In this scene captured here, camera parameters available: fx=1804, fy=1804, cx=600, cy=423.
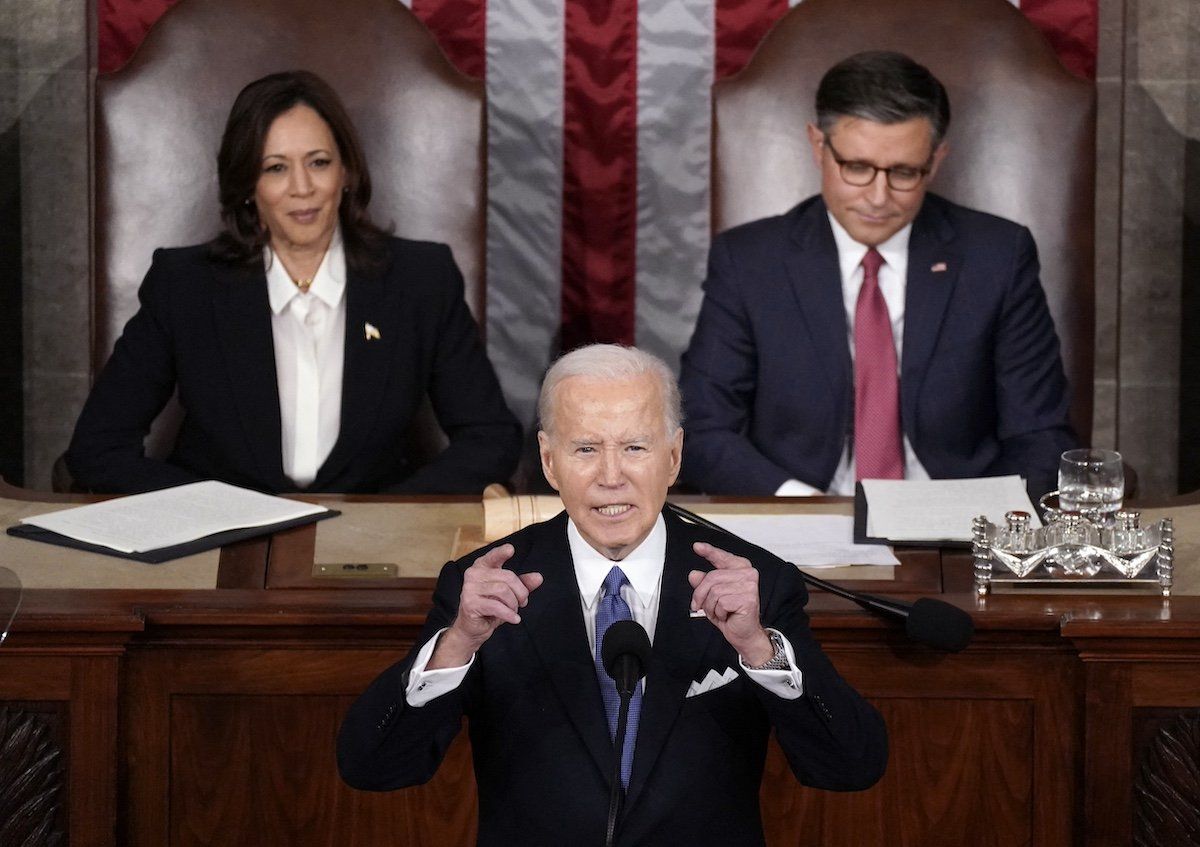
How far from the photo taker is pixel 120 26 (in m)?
4.54

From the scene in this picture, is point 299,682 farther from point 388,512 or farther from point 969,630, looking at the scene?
point 969,630

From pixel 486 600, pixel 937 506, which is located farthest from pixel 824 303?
pixel 486 600

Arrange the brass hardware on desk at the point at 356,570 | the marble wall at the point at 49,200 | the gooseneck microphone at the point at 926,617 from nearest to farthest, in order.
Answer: the gooseneck microphone at the point at 926,617 → the brass hardware on desk at the point at 356,570 → the marble wall at the point at 49,200

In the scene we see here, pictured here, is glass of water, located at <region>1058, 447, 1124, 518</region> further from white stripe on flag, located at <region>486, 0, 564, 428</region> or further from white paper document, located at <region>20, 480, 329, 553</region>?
white stripe on flag, located at <region>486, 0, 564, 428</region>

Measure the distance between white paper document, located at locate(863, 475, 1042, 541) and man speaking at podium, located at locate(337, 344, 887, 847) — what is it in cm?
80

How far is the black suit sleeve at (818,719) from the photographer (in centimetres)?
206

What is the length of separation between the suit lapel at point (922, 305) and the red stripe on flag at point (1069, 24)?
2.99 ft

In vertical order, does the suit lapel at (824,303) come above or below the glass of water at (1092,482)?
above

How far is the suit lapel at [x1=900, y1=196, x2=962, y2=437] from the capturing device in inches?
153

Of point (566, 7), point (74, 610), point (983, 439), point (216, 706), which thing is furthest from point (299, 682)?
point (566, 7)

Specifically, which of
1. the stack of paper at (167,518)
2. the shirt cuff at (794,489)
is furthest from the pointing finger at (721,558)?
the shirt cuff at (794,489)

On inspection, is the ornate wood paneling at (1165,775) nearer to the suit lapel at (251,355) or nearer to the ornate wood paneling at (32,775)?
the ornate wood paneling at (32,775)

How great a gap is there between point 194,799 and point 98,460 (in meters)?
1.37

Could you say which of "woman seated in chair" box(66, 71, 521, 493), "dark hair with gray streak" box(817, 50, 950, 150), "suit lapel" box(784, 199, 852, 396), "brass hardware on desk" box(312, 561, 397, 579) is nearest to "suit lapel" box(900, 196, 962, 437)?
"suit lapel" box(784, 199, 852, 396)
